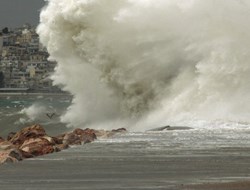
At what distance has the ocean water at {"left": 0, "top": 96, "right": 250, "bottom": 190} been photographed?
13.1 metres

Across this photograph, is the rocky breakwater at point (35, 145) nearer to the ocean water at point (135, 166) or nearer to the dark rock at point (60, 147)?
the dark rock at point (60, 147)

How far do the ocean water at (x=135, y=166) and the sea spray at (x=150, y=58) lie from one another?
14907 mm

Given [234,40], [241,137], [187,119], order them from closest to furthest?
[241,137], [187,119], [234,40]

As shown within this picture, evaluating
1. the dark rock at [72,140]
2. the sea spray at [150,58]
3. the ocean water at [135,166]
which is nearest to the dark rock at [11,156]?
the ocean water at [135,166]

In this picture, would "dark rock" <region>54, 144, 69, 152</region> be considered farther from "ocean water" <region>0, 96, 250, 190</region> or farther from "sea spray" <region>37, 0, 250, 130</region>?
"sea spray" <region>37, 0, 250, 130</region>

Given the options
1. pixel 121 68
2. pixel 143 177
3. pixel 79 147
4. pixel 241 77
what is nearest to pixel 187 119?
pixel 241 77

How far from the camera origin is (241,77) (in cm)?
3925

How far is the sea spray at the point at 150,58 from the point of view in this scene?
39438mm

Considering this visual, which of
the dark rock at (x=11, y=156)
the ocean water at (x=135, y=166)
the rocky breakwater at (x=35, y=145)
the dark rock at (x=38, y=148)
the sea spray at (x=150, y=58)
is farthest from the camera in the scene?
the sea spray at (x=150, y=58)

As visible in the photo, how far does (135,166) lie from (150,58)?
2708 centimetres

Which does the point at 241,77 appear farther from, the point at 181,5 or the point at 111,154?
the point at 111,154

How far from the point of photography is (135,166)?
52.2 feet

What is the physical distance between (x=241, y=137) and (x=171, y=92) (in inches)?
639

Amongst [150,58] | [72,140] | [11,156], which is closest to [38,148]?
[11,156]
